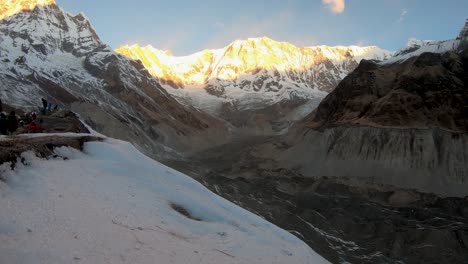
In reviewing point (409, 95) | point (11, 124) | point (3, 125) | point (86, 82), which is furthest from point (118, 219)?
point (86, 82)

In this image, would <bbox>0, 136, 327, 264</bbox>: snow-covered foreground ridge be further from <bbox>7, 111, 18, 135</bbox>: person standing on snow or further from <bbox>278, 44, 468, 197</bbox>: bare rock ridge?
<bbox>278, 44, 468, 197</bbox>: bare rock ridge

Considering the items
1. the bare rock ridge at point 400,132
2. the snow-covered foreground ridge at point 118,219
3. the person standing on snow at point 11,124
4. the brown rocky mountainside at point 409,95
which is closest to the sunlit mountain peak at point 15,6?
the bare rock ridge at point 400,132

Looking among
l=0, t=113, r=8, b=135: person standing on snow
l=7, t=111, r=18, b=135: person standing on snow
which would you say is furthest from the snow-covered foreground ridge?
l=7, t=111, r=18, b=135: person standing on snow

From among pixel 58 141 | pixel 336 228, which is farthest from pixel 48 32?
A: pixel 58 141

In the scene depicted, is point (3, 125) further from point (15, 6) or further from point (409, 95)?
point (15, 6)

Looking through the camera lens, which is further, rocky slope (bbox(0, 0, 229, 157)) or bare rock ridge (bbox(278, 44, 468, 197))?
rocky slope (bbox(0, 0, 229, 157))

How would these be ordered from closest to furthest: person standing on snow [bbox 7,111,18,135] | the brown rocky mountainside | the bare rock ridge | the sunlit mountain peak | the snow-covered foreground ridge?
the snow-covered foreground ridge, person standing on snow [bbox 7,111,18,135], the bare rock ridge, the brown rocky mountainside, the sunlit mountain peak

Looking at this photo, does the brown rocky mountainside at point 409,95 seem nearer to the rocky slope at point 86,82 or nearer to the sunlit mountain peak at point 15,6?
the rocky slope at point 86,82
